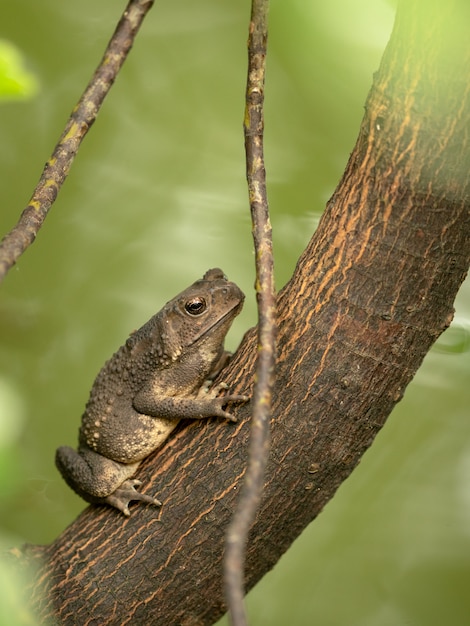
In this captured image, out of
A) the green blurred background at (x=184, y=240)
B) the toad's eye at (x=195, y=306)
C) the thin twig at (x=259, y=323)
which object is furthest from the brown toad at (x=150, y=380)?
the green blurred background at (x=184, y=240)

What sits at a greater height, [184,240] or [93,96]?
[184,240]

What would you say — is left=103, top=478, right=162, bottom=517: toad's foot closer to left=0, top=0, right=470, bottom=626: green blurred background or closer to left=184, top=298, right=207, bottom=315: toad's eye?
left=184, top=298, right=207, bottom=315: toad's eye

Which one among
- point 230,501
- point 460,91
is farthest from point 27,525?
point 460,91

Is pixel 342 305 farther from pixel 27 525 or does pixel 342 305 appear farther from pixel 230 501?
pixel 27 525

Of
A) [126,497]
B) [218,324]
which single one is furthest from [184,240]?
[126,497]

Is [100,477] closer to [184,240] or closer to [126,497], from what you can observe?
[126,497]
